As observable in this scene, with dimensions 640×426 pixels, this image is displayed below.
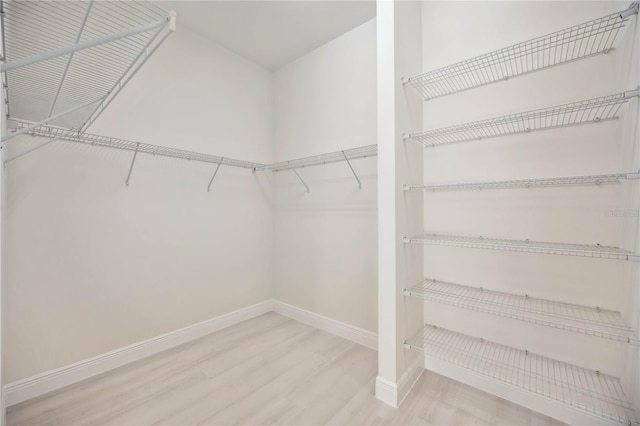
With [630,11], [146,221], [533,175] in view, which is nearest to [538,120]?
[533,175]

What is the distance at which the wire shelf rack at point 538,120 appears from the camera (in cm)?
124

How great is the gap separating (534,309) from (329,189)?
1.62 m

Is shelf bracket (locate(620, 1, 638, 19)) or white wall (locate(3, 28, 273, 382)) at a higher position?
shelf bracket (locate(620, 1, 638, 19))

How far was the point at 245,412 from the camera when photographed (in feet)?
4.96

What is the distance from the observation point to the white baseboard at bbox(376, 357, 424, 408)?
1550mm

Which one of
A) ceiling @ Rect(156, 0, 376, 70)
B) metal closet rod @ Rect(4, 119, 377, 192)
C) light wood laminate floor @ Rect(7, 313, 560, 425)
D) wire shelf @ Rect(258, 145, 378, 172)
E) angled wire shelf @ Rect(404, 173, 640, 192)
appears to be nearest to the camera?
angled wire shelf @ Rect(404, 173, 640, 192)

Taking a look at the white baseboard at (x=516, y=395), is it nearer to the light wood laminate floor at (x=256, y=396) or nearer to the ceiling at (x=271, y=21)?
the light wood laminate floor at (x=256, y=396)

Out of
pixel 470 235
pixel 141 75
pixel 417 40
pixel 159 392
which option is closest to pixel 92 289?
pixel 159 392

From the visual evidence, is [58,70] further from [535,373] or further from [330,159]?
[535,373]

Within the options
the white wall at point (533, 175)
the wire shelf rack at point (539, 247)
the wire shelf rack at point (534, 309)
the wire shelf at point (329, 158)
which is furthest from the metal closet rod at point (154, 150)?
the wire shelf rack at point (534, 309)

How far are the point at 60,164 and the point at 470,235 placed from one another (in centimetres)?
259

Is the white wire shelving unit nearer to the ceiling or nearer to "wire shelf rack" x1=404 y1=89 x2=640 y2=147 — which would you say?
"wire shelf rack" x1=404 y1=89 x2=640 y2=147

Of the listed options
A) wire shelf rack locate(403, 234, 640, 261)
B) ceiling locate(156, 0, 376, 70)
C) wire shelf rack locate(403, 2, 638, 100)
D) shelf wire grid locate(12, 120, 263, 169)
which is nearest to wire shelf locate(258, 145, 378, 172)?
shelf wire grid locate(12, 120, 263, 169)

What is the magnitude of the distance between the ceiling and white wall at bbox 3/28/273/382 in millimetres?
187
